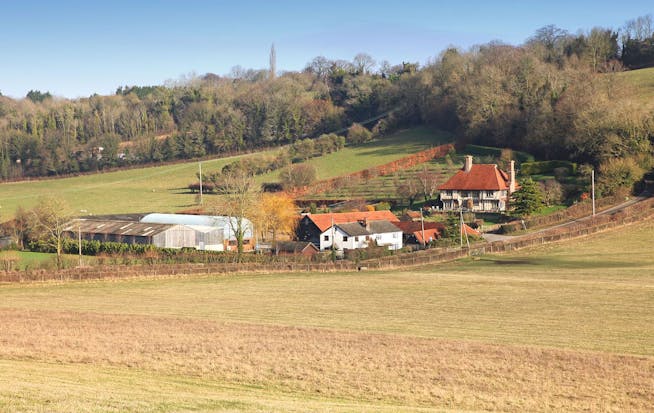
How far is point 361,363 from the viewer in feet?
77.6

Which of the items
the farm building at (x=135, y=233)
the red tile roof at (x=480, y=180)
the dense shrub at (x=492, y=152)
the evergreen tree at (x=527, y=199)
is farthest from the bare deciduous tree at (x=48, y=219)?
the dense shrub at (x=492, y=152)

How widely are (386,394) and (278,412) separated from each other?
4.20 metres

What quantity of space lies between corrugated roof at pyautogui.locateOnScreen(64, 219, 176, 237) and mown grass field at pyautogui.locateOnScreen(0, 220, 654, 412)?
80.5ft

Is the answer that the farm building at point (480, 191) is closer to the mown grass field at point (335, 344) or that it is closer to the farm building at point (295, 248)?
the farm building at point (295, 248)

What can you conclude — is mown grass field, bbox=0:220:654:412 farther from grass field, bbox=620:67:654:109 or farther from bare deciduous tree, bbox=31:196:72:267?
grass field, bbox=620:67:654:109

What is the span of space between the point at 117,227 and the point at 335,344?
166 feet

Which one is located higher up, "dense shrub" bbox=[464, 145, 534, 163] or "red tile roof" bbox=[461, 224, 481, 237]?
"dense shrub" bbox=[464, 145, 534, 163]

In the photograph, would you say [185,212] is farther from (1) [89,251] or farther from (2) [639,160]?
(2) [639,160]

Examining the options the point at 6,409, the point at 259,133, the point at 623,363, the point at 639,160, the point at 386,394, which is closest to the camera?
the point at 6,409

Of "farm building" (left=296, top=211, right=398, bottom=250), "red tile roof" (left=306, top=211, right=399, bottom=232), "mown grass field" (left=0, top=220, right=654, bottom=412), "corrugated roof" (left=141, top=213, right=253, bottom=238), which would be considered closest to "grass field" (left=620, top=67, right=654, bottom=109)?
"red tile roof" (left=306, top=211, right=399, bottom=232)

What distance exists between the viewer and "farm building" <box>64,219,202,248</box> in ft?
227

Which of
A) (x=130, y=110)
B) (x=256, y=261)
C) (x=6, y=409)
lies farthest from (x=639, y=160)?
(x=130, y=110)

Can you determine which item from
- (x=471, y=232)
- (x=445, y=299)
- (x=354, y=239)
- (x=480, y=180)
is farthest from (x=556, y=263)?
(x=480, y=180)

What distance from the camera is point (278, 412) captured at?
17094 mm
